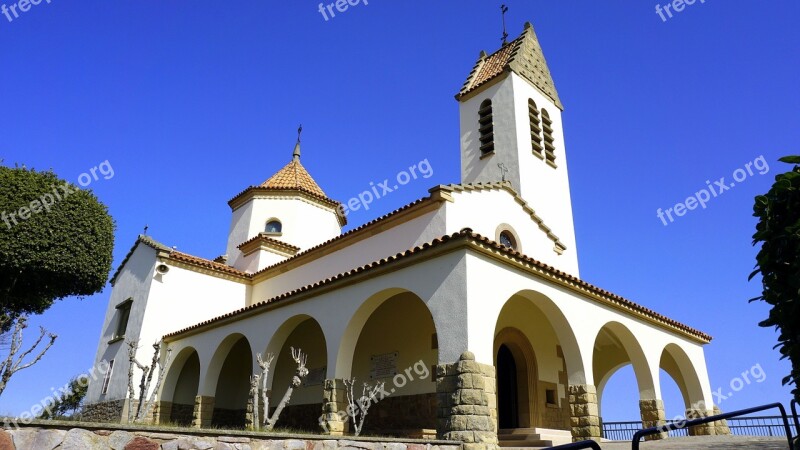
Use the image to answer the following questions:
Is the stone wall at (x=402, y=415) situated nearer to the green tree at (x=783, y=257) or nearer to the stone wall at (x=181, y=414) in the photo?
the stone wall at (x=181, y=414)

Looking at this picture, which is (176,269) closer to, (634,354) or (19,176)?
(19,176)

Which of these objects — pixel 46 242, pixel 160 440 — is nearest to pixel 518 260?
pixel 160 440

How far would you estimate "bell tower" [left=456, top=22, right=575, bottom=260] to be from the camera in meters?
16.5

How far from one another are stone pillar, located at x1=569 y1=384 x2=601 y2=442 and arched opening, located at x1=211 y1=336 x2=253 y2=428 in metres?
10.4

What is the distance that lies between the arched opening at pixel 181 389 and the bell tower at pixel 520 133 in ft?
36.1

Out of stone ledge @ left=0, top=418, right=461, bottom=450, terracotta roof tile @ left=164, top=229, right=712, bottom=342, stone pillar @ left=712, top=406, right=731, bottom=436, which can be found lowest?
stone ledge @ left=0, top=418, right=461, bottom=450

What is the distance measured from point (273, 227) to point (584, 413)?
47.0ft

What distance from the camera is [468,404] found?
26.1 feet

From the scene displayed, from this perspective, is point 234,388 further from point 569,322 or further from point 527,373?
point 569,322

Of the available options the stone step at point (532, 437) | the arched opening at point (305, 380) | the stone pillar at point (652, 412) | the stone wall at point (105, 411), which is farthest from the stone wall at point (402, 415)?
the stone wall at point (105, 411)

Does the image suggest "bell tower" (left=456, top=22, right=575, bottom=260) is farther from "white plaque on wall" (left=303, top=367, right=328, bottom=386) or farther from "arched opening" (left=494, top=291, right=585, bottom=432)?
"white plaque on wall" (left=303, top=367, right=328, bottom=386)

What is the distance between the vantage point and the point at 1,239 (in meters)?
14.4

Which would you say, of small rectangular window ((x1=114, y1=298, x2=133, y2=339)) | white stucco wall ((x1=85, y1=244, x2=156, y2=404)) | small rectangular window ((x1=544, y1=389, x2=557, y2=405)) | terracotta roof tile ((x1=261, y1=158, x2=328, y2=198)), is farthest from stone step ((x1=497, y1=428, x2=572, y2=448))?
small rectangular window ((x1=114, y1=298, x2=133, y2=339))

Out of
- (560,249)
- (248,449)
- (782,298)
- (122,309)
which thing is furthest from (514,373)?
(122,309)
